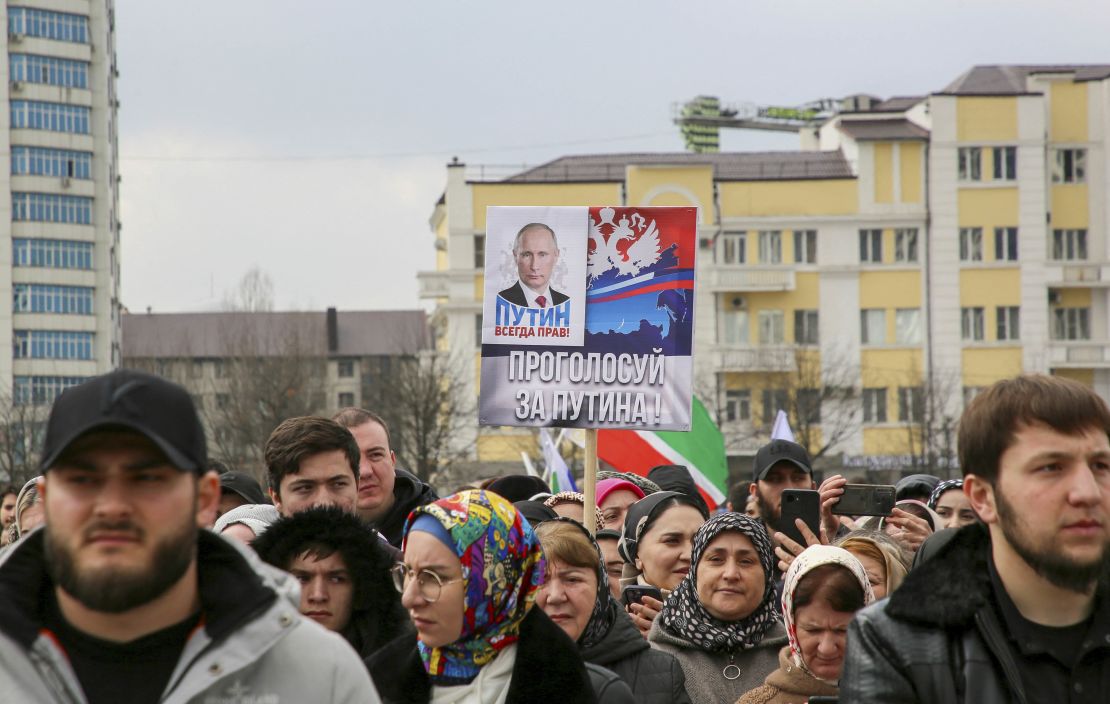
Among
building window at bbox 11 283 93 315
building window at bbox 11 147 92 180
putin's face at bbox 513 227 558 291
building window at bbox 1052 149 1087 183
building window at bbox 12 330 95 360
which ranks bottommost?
putin's face at bbox 513 227 558 291

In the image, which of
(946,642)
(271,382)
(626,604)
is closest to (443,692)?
(946,642)

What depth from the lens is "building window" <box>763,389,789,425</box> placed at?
64525 mm

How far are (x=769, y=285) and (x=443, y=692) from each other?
65.3 m

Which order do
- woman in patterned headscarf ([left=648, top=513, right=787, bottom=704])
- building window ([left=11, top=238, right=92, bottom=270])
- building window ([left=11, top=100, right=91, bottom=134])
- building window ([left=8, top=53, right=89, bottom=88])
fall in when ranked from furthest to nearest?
building window ([left=11, top=238, right=92, bottom=270]), building window ([left=11, top=100, right=91, bottom=134]), building window ([left=8, top=53, right=89, bottom=88]), woman in patterned headscarf ([left=648, top=513, right=787, bottom=704])

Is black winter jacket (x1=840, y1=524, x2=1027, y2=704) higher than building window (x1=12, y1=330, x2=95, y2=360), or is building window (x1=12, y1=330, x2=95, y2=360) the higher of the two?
building window (x1=12, y1=330, x2=95, y2=360)

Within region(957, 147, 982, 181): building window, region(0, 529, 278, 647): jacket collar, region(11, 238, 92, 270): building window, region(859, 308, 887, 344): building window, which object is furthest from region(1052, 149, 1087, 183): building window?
region(0, 529, 278, 647): jacket collar

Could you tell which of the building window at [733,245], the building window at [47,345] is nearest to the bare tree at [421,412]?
the building window at [733,245]

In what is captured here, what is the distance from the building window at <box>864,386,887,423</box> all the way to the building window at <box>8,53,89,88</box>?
1481 inches

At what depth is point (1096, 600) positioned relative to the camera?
3619mm

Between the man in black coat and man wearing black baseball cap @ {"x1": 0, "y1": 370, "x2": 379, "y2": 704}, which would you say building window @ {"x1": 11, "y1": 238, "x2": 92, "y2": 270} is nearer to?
the man in black coat

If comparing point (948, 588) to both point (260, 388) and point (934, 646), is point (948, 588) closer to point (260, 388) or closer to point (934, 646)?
point (934, 646)

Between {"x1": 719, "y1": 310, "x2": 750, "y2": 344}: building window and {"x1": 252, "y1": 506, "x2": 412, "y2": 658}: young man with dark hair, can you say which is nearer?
{"x1": 252, "y1": 506, "x2": 412, "y2": 658}: young man with dark hair

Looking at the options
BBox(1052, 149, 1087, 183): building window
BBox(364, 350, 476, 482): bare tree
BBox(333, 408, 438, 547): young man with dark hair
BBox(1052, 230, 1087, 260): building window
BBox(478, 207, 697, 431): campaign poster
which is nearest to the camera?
BBox(333, 408, 438, 547): young man with dark hair

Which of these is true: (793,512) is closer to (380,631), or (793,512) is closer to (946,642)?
(380,631)
